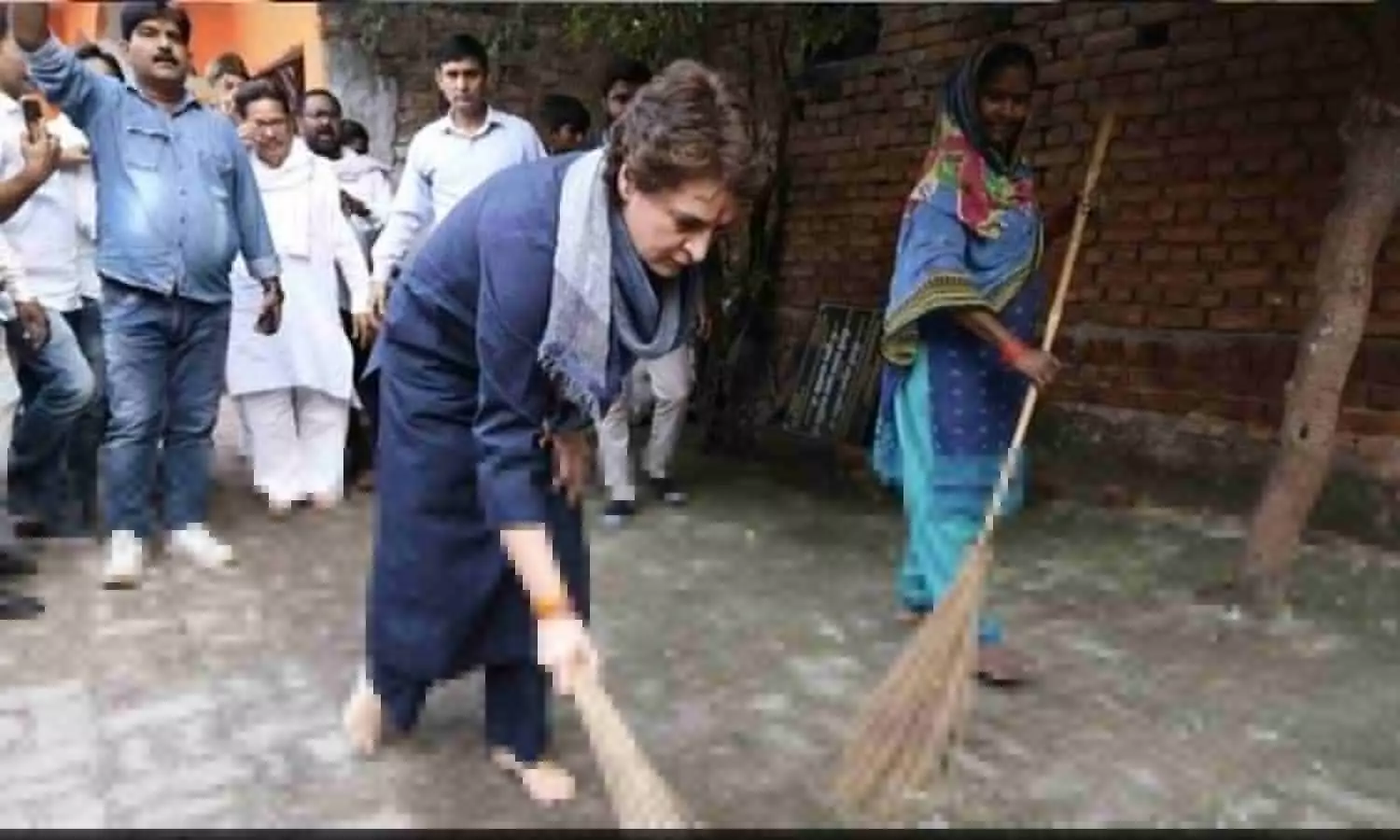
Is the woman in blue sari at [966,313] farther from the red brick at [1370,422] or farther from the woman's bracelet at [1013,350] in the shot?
the red brick at [1370,422]

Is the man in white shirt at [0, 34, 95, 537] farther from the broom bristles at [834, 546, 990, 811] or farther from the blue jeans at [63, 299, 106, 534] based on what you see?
the broom bristles at [834, 546, 990, 811]

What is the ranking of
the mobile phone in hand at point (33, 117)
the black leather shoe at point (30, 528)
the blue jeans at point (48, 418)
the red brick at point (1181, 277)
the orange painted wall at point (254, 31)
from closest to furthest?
the mobile phone in hand at point (33, 117) < the blue jeans at point (48, 418) < the black leather shoe at point (30, 528) < the red brick at point (1181, 277) < the orange painted wall at point (254, 31)

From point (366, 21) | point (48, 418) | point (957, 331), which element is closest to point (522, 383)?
point (957, 331)

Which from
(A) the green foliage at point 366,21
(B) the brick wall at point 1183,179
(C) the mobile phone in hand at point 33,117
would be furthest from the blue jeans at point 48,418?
(A) the green foliage at point 366,21

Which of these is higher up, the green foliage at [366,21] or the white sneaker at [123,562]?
the green foliage at [366,21]

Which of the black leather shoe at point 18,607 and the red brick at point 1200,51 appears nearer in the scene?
the black leather shoe at point 18,607

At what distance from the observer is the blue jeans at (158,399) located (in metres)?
4.90

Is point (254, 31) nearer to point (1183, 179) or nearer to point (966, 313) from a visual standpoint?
point (1183, 179)

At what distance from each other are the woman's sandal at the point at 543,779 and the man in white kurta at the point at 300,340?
3.09 meters

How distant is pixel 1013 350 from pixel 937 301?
234 mm

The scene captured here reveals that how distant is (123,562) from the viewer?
491 centimetres

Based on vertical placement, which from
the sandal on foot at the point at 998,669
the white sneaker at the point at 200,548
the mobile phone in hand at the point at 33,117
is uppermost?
the mobile phone in hand at the point at 33,117

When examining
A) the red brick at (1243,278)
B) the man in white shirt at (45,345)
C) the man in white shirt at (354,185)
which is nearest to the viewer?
the man in white shirt at (45,345)

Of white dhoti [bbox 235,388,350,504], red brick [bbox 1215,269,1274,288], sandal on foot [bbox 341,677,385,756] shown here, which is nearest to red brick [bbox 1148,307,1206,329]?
red brick [bbox 1215,269,1274,288]
